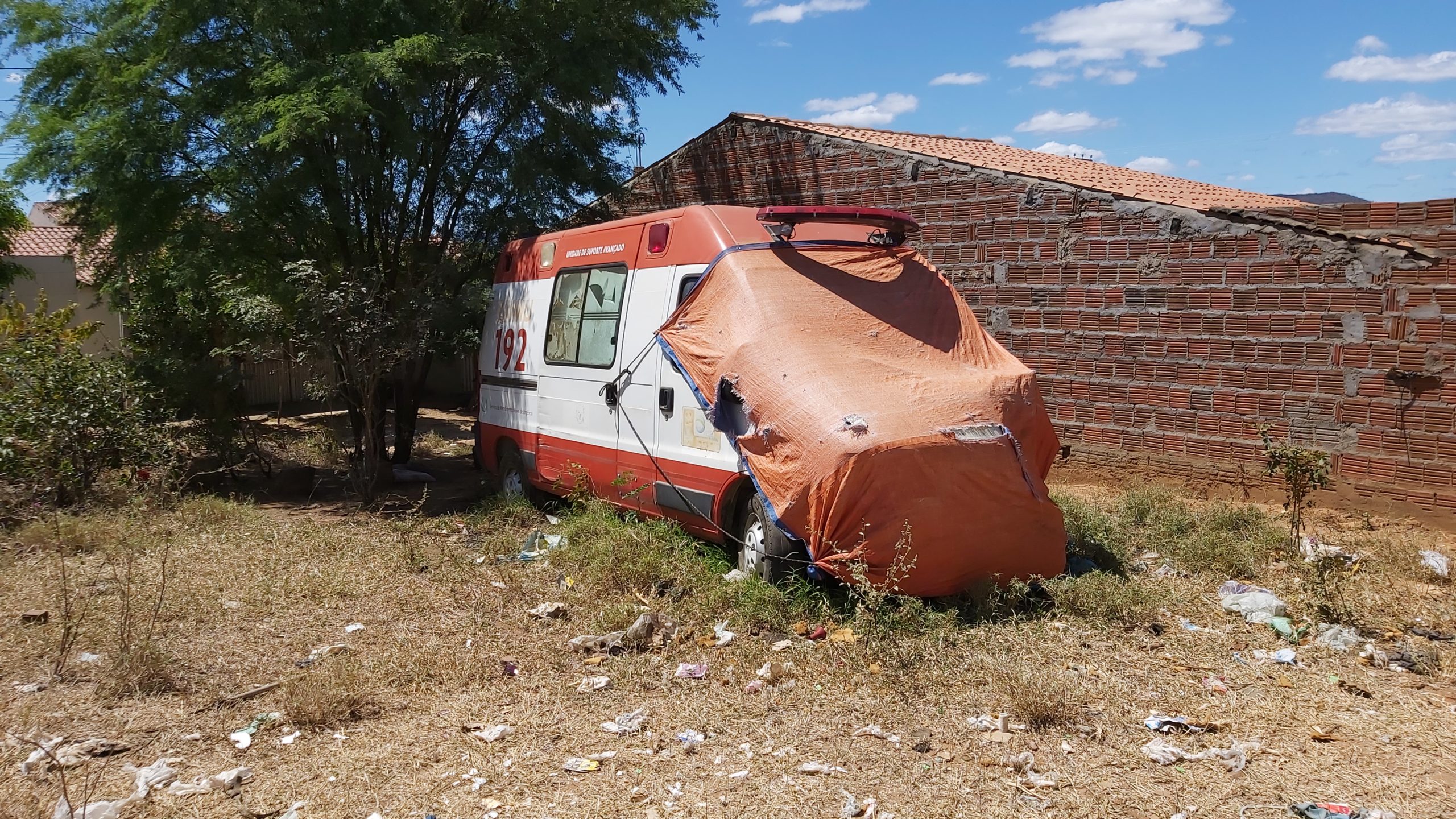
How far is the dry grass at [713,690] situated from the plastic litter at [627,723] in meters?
0.05

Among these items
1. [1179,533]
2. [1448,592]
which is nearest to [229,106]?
[1179,533]

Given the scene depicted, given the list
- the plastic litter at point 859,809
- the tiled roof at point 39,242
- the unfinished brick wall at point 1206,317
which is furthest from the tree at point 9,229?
the plastic litter at point 859,809

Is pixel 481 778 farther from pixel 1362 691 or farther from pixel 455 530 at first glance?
pixel 455 530

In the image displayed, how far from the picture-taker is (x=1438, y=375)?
24.1 feet

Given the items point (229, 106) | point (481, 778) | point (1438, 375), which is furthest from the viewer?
point (229, 106)

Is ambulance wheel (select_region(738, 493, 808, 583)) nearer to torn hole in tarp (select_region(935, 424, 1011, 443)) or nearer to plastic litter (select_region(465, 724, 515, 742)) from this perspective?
torn hole in tarp (select_region(935, 424, 1011, 443))

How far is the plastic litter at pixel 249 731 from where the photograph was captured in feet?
14.1

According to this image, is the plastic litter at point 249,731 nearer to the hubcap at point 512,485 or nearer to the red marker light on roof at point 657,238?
the red marker light on roof at point 657,238

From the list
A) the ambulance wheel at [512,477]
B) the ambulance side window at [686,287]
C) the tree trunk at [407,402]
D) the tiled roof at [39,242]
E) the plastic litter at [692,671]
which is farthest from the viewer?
the tiled roof at [39,242]

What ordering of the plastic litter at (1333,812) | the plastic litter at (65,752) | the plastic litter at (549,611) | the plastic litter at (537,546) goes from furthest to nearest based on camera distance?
the plastic litter at (537,546), the plastic litter at (549,611), the plastic litter at (65,752), the plastic litter at (1333,812)

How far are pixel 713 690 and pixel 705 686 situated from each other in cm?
7

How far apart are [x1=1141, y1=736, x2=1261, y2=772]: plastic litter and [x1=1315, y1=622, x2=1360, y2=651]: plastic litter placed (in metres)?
1.52

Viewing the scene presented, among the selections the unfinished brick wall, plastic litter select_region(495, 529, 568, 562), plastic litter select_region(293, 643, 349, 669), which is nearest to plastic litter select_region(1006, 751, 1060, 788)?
plastic litter select_region(293, 643, 349, 669)

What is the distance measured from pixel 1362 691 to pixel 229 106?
9.97m
